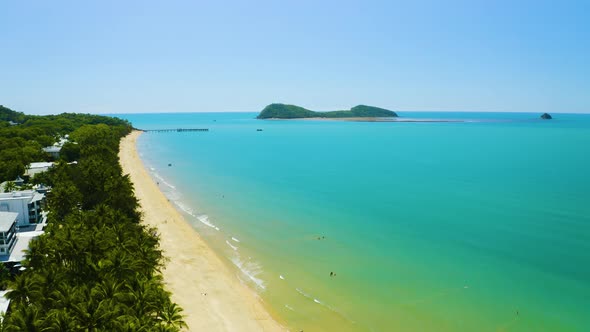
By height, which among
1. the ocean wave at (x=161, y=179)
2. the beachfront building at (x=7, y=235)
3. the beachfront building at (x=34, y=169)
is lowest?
the ocean wave at (x=161, y=179)

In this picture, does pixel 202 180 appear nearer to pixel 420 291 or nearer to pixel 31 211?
pixel 31 211

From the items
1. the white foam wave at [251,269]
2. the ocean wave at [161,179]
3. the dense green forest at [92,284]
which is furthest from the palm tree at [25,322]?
the ocean wave at [161,179]

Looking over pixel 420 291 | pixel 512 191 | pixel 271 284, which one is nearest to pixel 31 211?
pixel 271 284

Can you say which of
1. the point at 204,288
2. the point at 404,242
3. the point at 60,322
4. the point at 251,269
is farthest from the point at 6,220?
the point at 404,242

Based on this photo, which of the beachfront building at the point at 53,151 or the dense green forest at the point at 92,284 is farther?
the beachfront building at the point at 53,151

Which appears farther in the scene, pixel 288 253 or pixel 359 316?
pixel 288 253

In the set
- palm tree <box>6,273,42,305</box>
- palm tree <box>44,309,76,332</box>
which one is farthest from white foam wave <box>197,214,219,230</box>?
palm tree <box>44,309,76,332</box>

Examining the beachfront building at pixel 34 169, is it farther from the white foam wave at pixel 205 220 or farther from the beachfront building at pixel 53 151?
the white foam wave at pixel 205 220
